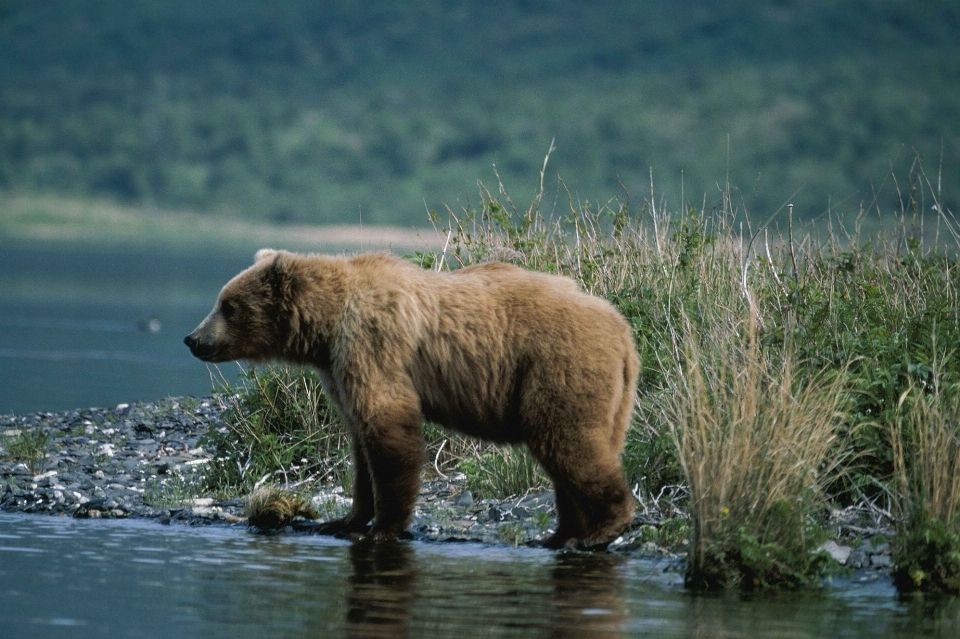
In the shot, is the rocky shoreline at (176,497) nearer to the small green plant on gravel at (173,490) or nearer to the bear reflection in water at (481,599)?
the small green plant on gravel at (173,490)

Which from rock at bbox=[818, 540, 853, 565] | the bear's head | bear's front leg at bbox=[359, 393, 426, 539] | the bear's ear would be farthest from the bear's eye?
rock at bbox=[818, 540, 853, 565]

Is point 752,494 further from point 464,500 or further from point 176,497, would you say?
point 176,497

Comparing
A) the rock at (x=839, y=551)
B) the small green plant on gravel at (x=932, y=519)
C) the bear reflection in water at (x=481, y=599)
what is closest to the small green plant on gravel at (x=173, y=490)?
the bear reflection in water at (x=481, y=599)

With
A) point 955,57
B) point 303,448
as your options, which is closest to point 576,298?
point 303,448

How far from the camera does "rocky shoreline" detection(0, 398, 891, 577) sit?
911cm

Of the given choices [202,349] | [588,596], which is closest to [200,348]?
[202,349]

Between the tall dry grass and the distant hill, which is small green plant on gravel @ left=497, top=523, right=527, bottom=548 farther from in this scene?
the distant hill

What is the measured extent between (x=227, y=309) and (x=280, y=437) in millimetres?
1997

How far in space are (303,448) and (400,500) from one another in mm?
2300

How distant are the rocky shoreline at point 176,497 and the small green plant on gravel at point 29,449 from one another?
28mm

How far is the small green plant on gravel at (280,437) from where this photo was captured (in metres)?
10.8

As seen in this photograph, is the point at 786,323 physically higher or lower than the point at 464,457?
higher

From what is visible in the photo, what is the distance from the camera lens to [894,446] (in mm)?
8078

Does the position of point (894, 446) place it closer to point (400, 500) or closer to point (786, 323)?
point (786, 323)
